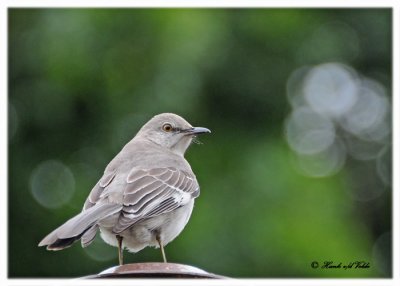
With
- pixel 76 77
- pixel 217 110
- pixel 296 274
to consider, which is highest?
pixel 76 77

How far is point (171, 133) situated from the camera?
8.91 m

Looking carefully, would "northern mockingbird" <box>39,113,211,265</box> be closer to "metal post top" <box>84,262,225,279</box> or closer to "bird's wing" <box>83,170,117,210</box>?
"bird's wing" <box>83,170,117,210</box>

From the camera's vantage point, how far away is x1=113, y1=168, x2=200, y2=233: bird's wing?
727 cm

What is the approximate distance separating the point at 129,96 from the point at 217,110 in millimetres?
1222

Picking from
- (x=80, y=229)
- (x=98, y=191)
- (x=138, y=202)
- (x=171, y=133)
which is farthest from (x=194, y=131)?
(x=80, y=229)

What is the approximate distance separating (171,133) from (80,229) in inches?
98.1

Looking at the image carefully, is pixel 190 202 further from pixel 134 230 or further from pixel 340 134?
pixel 340 134

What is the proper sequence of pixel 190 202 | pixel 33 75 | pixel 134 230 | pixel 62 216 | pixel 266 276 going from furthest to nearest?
pixel 33 75
pixel 62 216
pixel 266 276
pixel 190 202
pixel 134 230

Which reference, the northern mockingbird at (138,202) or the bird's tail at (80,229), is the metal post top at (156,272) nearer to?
the bird's tail at (80,229)

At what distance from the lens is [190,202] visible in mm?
8008

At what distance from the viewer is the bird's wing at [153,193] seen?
727 cm

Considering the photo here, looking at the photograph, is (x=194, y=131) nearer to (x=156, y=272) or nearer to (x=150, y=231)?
(x=150, y=231)

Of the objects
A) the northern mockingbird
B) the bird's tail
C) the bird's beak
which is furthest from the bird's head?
the bird's tail

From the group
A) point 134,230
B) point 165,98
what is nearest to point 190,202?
point 134,230
